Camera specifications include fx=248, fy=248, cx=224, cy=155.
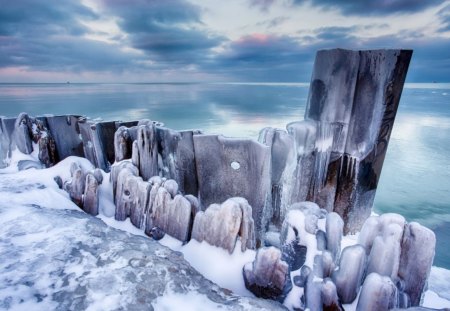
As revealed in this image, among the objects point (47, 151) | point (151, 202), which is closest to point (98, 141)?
point (47, 151)

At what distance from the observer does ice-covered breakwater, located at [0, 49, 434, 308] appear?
1525 mm

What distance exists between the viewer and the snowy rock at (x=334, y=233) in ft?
4.49

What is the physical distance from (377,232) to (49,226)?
2.18 metres

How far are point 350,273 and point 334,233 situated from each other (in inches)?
9.5

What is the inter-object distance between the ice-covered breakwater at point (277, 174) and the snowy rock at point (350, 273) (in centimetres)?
9

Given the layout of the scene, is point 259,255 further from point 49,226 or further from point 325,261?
point 49,226

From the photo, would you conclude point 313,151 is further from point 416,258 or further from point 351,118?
point 416,258

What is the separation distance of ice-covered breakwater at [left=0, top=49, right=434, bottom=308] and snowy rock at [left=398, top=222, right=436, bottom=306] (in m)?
0.16

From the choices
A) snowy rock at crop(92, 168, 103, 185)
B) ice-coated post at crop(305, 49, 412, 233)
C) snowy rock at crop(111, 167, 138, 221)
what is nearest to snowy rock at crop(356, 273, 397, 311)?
ice-coated post at crop(305, 49, 412, 233)

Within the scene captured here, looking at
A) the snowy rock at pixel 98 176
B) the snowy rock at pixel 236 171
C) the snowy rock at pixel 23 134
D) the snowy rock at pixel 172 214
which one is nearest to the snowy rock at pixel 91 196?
the snowy rock at pixel 98 176

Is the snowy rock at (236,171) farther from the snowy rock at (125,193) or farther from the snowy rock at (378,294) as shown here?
the snowy rock at (378,294)

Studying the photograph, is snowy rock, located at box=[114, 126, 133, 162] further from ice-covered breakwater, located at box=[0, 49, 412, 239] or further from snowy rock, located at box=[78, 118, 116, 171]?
snowy rock, located at box=[78, 118, 116, 171]

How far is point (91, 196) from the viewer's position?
85.4 inches

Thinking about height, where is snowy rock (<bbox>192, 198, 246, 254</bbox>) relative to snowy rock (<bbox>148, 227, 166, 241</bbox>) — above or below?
above
